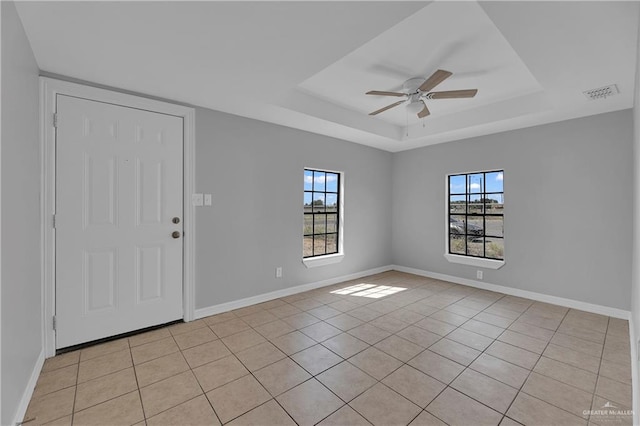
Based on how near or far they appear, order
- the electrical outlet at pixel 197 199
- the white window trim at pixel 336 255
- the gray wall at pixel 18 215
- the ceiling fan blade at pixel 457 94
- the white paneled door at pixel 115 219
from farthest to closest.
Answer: the white window trim at pixel 336 255
the electrical outlet at pixel 197 199
the ceiling fan blade at pixel 457 94
the white paneled door at pixel 115 219
the gray wall at pixel 18 215

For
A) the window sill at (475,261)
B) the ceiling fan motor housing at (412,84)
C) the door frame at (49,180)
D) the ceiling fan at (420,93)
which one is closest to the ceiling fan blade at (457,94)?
the ceiling fan at (420,93)

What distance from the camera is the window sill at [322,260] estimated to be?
4.29 meters

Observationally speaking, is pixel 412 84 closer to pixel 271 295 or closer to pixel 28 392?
pixel 271 295

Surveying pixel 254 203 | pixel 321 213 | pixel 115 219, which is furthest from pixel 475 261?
pixel 115 219

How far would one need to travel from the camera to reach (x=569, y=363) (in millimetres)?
2320

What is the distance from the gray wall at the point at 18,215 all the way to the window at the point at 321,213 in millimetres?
2876

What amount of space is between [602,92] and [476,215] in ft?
6.99

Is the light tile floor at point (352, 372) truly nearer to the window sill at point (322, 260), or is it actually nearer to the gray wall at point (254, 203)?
the gray wall at point (254, 203)

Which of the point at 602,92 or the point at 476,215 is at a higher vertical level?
the point at 602,92

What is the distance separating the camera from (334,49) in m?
2.21

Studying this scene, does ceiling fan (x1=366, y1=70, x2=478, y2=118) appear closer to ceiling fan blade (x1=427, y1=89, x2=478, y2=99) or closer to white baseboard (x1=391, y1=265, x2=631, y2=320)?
ceiling fan blade (x1=427, y1=89, x2=478, y2=99)

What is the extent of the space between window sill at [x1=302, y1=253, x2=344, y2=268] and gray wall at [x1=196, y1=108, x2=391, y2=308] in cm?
9

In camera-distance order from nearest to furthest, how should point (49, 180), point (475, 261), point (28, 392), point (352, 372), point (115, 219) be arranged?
point (28, 392) < point (352, 372) < point (49, 180) < point (115, 219) < point (475, 261)

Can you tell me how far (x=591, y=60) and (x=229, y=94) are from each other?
3151 millimetres
